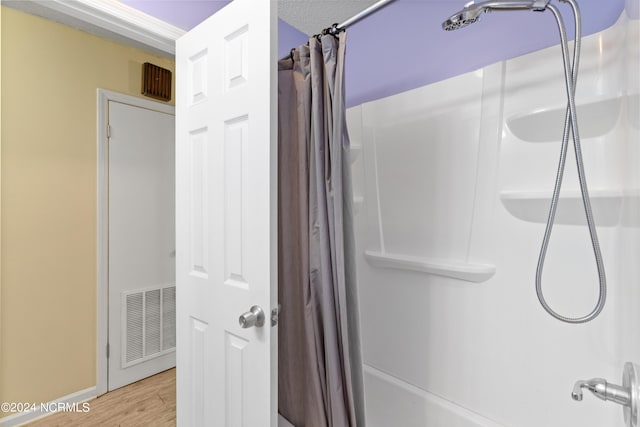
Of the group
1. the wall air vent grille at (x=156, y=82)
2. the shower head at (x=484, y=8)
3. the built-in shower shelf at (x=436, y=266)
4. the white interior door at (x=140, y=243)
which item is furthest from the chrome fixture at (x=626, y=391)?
the wall air vent grille at (x=156, y=82)

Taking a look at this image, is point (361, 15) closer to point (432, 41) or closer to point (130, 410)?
point (432, 41)

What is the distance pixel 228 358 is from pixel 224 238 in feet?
1.48

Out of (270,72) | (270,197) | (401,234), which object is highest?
(270,72)

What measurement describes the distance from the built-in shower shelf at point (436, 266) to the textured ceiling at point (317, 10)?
1461 millimetres

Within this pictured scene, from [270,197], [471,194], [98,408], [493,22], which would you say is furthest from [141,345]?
[493,22]

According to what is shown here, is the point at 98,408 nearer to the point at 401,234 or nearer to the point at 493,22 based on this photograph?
the point at 401,234

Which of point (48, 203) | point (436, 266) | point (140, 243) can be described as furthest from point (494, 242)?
point (48, 203)

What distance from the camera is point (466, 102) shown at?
1.36m

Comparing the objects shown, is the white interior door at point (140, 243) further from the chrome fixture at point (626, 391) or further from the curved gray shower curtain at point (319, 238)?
the chrome fixture at point (626, 391)

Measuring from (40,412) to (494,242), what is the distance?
272cm

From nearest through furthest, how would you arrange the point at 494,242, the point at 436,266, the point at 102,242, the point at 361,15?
1. the point at 361,15
2. the point at 494,242
3. the point at 436,266
4. the point at 102,242

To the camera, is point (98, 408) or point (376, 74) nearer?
point (376, 74)

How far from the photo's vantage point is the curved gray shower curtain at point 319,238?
1150 millimetres

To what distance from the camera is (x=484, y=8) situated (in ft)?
3.03
